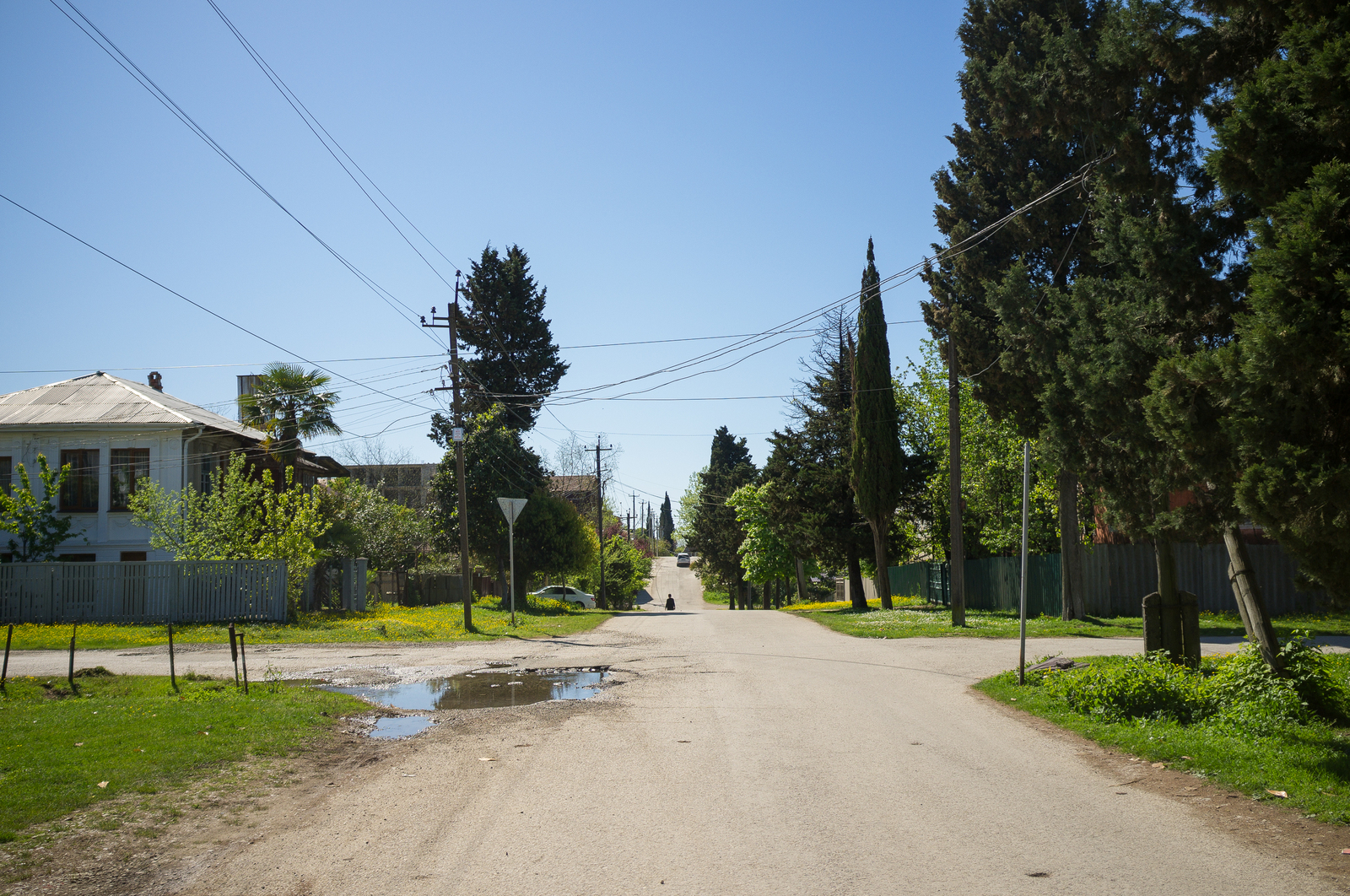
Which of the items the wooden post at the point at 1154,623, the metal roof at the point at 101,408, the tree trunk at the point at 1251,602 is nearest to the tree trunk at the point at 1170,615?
the wooden post at the point at 1154,623

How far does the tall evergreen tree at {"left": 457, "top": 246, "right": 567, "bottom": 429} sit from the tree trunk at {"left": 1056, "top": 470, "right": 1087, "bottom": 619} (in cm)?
2938

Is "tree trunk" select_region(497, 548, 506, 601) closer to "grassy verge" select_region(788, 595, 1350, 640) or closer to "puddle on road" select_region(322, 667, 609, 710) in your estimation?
"grassy verge" select_region(788, 595, 1350, 640)

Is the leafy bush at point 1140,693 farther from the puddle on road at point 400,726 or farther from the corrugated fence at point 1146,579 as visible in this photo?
the corrugated fence at point 1146,579

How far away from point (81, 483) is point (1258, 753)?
35.5 m

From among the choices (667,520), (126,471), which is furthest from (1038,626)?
(667,520)

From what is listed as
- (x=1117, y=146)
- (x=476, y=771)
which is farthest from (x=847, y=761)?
(x=1117, y=146)

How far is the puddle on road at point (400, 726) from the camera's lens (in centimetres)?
952

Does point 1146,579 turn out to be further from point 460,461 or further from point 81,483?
point 81,483

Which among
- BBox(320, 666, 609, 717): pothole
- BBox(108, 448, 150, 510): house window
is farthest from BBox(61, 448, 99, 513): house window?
BBox(320, 666, 609, 717): pothole

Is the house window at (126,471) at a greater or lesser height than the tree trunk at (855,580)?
greater

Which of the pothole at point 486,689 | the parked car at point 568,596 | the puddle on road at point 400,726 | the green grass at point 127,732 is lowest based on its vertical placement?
the parked car at point 568,596

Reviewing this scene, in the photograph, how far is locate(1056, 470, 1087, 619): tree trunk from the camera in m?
23.9

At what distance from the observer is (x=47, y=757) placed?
7.29m

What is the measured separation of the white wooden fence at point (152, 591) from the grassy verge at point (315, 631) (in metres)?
0.81
